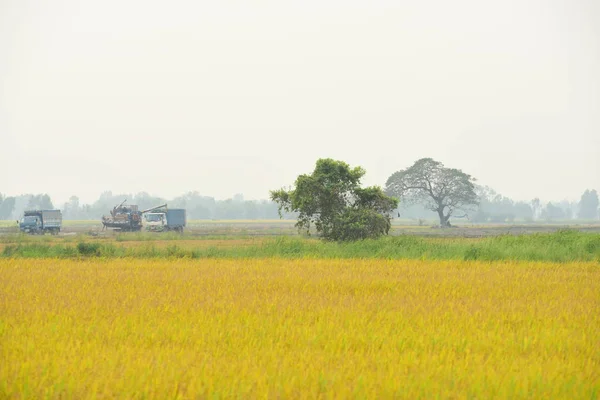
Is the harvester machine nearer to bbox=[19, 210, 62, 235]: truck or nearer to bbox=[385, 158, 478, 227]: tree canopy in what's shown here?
bbox=[19, 210, 62, 235]: truck

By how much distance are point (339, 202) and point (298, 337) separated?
2429 cm

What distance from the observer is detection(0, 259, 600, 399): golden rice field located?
7.21 meters

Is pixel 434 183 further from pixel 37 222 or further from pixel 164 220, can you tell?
pixel 37 222

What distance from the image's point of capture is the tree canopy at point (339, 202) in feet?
109

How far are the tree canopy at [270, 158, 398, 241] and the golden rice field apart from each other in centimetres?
1454

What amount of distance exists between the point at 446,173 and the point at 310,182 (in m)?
61.1

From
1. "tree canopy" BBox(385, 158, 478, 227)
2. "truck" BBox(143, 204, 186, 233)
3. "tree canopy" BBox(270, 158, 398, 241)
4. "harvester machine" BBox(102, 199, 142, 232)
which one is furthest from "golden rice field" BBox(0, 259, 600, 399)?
"tree canopy" BBox(385, 158, 478, 227)

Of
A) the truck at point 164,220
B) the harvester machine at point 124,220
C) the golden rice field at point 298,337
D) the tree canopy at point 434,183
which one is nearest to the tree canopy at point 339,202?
the golden rice field at point 298,337

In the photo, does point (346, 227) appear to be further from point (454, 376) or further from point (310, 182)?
point (454, 376)

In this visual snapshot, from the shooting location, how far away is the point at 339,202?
1339 inches

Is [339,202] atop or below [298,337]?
atop

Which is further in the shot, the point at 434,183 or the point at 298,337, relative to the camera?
the point at 434,183

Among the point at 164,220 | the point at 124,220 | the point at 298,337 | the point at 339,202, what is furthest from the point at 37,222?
the point at 298,337

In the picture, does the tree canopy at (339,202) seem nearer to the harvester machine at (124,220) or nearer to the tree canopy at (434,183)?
the harvester machine at (124,220)
